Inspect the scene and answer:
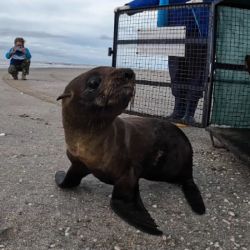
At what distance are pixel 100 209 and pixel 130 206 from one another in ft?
0.87

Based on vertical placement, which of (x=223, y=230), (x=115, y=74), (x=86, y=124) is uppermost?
(x=115, y=74)

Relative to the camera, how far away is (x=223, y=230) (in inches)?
129

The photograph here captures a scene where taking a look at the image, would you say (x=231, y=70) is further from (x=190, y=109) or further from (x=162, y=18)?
(x=162, y=18)

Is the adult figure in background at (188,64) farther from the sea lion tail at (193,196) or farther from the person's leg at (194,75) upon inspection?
the sea lion tail at (193,196)

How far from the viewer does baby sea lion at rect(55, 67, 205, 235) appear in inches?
122

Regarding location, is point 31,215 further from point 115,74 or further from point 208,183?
point 208,183

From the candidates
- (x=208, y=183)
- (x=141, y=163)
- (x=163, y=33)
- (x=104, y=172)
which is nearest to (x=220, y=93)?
(x=163, y=33)

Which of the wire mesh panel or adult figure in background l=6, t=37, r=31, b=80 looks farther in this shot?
adult figure in background l=6, t=37, r=31, b=80

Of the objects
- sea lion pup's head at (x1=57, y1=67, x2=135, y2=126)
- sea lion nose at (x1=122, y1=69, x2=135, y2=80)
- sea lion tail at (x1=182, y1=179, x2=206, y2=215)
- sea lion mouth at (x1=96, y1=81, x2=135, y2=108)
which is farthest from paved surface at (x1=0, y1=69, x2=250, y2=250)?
sea lion nose at (x1=122, y1=69, x2=135, y2=80)

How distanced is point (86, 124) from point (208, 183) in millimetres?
1511

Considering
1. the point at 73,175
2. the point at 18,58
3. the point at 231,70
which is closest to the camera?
the point at 73,175

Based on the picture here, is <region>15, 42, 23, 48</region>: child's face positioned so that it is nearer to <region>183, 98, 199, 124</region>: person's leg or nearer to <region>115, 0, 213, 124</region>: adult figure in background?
<region>115, 0, 213, 124</region>: adult figure in background

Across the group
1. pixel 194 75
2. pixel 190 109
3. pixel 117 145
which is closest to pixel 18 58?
pixel 190 109

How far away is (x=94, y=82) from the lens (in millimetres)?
3125
